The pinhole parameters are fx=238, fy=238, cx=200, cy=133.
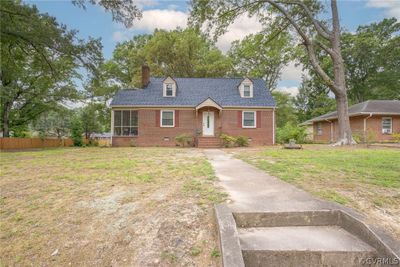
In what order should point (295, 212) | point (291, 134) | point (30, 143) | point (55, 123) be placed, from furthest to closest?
point (55, 123), point (30, 143), point (291, 134), point (295, 212)

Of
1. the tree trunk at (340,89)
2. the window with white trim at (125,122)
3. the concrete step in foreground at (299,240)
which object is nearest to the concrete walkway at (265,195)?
the concrete step in foreground at (299,240)

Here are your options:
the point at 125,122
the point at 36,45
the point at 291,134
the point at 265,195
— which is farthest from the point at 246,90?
the point at 265,195

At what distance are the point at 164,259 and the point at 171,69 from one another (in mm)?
28255

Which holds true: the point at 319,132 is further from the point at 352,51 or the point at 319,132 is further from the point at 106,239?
the point at 106,239

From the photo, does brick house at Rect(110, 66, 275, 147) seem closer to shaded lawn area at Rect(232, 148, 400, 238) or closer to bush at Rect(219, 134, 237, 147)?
bush at Rect(219, 134, 237, 147)

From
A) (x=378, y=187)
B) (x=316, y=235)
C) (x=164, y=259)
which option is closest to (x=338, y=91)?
(x=378, y=187)

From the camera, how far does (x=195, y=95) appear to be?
763 inches

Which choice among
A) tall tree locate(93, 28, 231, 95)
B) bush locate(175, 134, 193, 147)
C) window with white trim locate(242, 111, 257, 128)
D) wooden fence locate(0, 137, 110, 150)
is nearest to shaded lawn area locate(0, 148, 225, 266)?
bush locate(175, 134, 193, 147)

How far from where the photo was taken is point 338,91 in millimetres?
15297

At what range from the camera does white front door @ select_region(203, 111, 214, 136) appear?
59.8ft

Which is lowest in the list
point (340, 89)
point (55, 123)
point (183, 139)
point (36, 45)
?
point (183, 139)

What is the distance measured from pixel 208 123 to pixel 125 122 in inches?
254

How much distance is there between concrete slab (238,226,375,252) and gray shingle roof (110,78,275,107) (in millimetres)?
15865

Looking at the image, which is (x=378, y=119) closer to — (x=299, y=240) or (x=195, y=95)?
(x=195, y=95)
